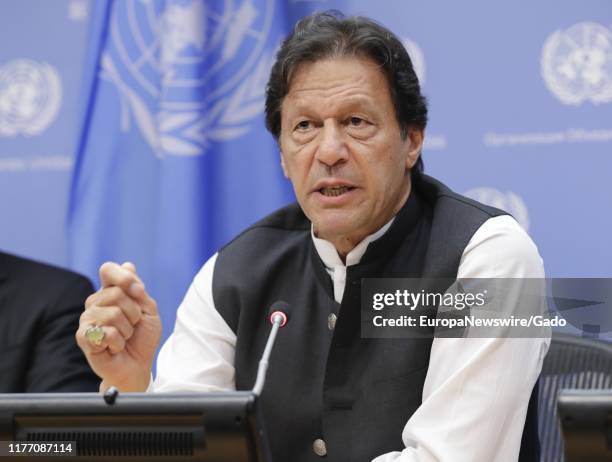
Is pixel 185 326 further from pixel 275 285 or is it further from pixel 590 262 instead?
pixel 590 262

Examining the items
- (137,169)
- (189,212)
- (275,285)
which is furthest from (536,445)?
(137,169)

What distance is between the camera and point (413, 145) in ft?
7.95

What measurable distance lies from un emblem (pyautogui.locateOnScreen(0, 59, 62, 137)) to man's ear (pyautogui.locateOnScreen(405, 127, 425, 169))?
6.53 feet

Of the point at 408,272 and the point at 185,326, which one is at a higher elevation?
the point at 408,272

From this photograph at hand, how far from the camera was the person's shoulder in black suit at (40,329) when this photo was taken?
2850 millimetres

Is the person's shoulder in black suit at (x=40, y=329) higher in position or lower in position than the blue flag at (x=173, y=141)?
lower

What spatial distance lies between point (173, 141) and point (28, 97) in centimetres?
85

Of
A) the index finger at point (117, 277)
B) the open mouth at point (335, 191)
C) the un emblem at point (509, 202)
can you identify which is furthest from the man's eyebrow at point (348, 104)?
the un emblem at point (509, 202)

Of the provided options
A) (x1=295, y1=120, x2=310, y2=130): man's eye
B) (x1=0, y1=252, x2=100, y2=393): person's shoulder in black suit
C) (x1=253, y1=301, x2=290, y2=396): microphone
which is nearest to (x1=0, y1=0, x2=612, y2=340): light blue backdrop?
(x1=0, y1=252, x2=100, y2=393): person's shoulder in black suit

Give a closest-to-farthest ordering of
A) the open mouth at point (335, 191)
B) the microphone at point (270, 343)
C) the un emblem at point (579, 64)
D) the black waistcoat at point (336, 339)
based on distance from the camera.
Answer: the microphone at point (270, 343) < the black waistcoat at point (336, 339) < the open mouth at point (335, 191) < the un emblem at point (579, 64)

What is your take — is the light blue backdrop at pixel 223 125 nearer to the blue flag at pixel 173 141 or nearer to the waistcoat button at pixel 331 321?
the blue flag at pixel 173 141

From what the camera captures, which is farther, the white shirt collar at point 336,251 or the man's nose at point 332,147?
the white shirt collar at point 336,251

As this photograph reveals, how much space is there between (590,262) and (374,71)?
4.16ft

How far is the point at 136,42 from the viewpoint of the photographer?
3.53 metres
